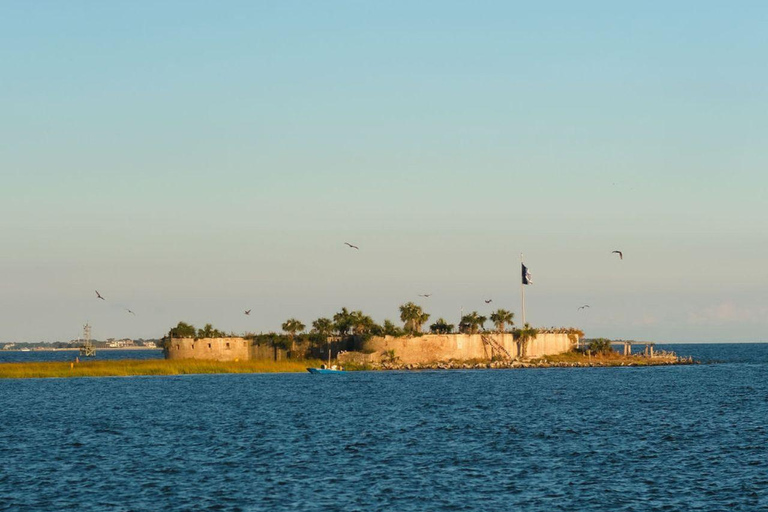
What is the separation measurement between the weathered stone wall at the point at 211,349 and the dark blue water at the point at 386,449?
122 ft

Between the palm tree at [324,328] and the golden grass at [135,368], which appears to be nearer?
the golden grass at [135,368]

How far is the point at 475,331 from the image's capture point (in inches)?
5935

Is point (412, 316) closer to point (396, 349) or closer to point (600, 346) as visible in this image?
point (396, 349)

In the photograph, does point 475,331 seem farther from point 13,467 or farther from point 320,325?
point 13,467

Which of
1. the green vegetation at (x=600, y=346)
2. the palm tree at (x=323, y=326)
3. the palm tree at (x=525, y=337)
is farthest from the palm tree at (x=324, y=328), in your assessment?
the green vegetation at (x=600, y=346)

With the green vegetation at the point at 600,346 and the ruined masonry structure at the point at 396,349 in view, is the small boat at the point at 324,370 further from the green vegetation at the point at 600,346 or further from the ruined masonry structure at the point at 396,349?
the green vegetation at the point at 600,346

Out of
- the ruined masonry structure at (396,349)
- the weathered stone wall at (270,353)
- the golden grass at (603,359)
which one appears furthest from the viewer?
the golden grass at (603,359)

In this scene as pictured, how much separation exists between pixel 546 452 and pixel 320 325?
92.8 m

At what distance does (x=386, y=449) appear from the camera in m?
56.2

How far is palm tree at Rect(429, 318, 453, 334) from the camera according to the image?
494 feet

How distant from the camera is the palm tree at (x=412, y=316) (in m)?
147

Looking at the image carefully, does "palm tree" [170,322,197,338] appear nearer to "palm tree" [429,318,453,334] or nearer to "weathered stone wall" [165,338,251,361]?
"weathered stone wall" [165,338,251,361]

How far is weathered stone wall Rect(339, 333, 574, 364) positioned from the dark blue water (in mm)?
35510

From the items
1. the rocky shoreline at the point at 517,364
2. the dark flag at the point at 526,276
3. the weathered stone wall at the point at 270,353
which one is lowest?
the rocky shoreline at the point at 517,364
